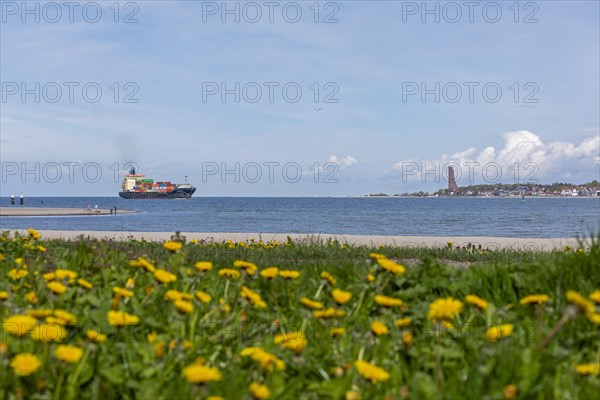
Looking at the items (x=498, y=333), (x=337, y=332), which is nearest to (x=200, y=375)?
(x=337, y=332)

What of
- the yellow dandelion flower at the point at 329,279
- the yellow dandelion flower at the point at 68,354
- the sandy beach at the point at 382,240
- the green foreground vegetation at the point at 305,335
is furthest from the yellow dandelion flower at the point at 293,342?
the sandy beach at the point at 382,240

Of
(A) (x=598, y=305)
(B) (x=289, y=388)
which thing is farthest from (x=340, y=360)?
(A) (x=598, y=305)

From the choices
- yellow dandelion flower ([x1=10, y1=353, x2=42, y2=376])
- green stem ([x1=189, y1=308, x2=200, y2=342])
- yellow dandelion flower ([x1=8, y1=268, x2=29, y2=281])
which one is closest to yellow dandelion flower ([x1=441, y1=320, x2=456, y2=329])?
green stem ([x1=189, y1=308, x2=200, y2=342])

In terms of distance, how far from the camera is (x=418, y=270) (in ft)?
15.5

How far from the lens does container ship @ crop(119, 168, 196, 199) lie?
13425 centimetres

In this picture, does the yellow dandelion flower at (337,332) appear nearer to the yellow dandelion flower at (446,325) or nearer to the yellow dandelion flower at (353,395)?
the yellow dandelion flower at (446,325)

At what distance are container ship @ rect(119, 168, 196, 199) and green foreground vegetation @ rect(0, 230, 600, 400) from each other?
433ft

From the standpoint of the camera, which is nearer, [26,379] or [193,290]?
[26,379]

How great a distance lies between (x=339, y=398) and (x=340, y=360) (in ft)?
1.52

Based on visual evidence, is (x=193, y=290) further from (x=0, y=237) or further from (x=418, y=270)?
(x=0, y=237)

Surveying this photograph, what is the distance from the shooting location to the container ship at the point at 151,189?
134250 mm

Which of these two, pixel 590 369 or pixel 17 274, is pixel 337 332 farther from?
pixel 17 274

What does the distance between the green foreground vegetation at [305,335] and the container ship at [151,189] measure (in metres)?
132

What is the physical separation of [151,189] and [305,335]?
13754 cm
